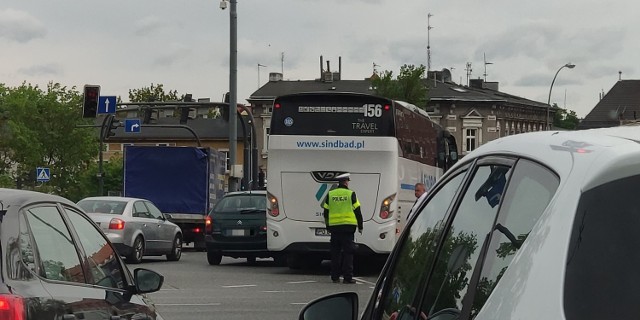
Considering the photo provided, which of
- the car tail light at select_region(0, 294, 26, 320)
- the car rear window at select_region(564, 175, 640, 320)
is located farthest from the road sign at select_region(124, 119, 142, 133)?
the car rear window at select_region(564, 175, 640, 320)

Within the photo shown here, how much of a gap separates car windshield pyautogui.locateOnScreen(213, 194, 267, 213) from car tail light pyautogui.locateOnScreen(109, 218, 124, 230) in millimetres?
1987

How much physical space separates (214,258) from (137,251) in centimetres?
162

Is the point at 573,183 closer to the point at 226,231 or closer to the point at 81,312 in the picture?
the point at 81,312

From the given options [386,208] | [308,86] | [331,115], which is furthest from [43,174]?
[308,86]

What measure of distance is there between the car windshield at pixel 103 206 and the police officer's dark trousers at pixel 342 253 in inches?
252

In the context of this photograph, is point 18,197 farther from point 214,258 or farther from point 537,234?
point 214,258

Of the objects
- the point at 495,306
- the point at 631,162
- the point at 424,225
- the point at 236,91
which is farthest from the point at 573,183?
the point at 236,91

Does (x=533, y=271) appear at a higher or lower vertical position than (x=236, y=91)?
lower

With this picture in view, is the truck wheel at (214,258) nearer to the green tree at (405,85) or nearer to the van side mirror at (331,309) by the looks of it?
the van side mirror at (331,309)

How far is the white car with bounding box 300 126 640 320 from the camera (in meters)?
2.53

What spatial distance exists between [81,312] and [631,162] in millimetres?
3765

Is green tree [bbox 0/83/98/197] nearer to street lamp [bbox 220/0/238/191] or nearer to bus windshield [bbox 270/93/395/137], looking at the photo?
street lamp [bbox 220/0/238/191]

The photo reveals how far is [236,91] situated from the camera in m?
41.5

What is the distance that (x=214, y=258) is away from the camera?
2664 centimetres
